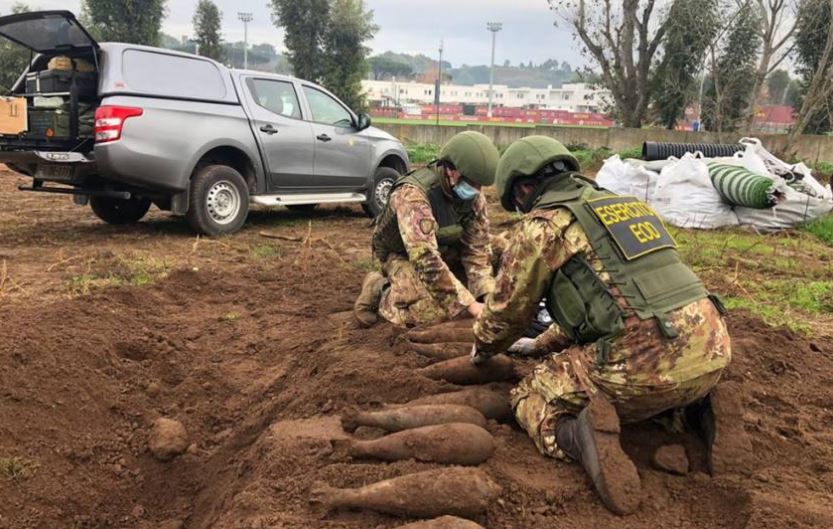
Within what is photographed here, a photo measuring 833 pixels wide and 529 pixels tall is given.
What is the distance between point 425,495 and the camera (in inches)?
87.7

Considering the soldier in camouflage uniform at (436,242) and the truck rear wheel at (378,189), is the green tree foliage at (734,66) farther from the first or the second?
the soldier in camouflage uniform at (436,242)

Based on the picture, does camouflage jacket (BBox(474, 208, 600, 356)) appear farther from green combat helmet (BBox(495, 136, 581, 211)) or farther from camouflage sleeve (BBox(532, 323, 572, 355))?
camouflage sleeve (BBox(532, 323, 572, 355))

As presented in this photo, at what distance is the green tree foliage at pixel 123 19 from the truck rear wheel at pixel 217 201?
23530 millimetres

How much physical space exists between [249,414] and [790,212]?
8.18 m

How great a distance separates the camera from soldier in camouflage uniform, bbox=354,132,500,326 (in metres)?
4.11

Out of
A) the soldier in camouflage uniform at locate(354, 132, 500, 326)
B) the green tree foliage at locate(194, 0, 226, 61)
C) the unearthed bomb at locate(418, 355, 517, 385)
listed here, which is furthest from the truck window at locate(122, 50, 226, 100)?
the green tree foliage at locate(194, 0, 226, 61)

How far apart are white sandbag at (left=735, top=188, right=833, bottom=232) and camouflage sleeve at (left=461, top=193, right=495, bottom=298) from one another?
19.5ft

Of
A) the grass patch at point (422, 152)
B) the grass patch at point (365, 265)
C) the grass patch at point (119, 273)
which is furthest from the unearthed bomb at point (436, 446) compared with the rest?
the grass patch at point (422, 152)

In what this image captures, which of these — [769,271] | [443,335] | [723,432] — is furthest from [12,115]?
[769,271]

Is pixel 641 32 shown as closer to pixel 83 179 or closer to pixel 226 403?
pixel 83 179

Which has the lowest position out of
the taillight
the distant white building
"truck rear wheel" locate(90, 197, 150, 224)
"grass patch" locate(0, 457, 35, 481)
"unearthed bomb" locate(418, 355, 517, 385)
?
"grass patch" locate(0, 457, 35, 481)

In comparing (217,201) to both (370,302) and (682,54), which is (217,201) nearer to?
(370,302)

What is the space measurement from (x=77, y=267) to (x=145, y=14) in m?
25.8

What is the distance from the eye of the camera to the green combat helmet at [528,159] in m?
2.88
